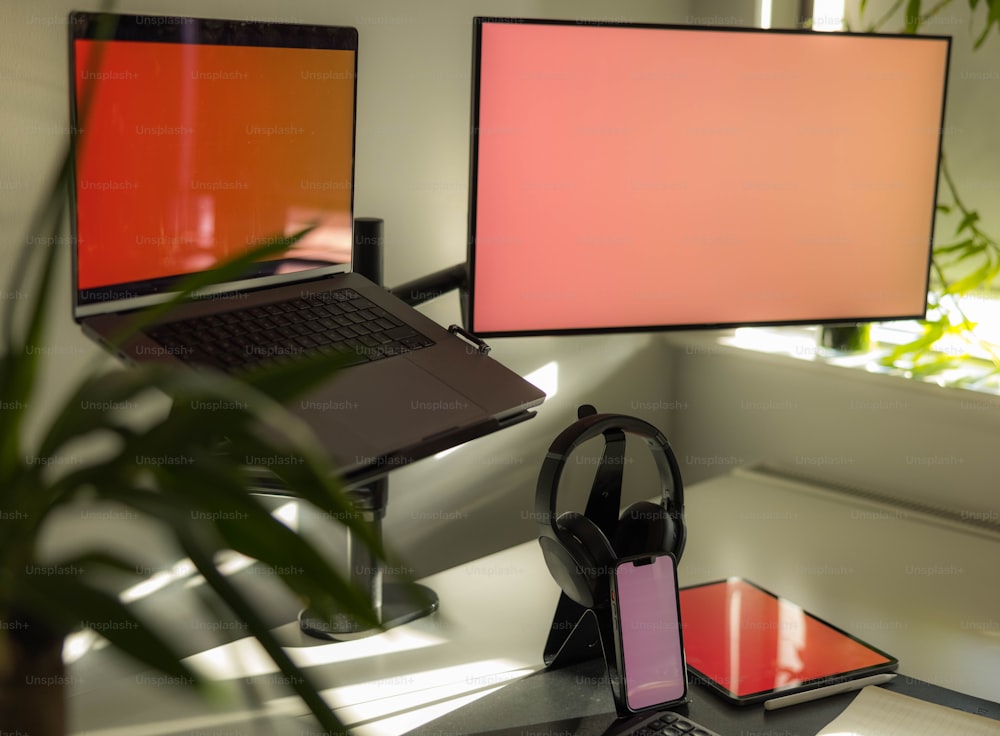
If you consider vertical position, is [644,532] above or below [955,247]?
below

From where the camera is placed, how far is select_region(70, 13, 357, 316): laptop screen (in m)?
0.94

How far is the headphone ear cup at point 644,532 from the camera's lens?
3.53 feet

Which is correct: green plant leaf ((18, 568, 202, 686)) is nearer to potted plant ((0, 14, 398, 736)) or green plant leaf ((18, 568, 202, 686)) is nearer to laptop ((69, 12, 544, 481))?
potted plant ((0, 14, 398, 736))

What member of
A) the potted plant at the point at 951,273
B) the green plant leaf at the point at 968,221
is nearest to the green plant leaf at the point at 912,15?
the potted plant at the point at 951,273

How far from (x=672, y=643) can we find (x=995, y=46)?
1.29 meters

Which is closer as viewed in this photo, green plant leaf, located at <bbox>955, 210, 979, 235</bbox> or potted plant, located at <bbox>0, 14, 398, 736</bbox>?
potted plant, located at <bbox>0, 14, 398, 736</bbox>

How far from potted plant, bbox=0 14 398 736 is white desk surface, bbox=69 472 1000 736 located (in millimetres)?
451

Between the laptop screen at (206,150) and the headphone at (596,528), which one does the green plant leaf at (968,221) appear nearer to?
the headphone at (596,528)

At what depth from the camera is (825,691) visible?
104 centimetres

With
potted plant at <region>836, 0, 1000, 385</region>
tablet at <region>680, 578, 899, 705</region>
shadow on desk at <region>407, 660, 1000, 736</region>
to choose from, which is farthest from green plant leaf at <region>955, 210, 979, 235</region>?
shadow on desk at <region>407, 660, 1000, 736</region>

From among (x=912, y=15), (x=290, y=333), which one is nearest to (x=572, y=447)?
(x=290, y=333)

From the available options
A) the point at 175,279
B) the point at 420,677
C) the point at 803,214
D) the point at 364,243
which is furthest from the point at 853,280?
the point at 175,279

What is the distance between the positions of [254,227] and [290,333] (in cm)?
17

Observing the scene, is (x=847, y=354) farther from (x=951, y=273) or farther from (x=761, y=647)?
(x=761, y=647)
